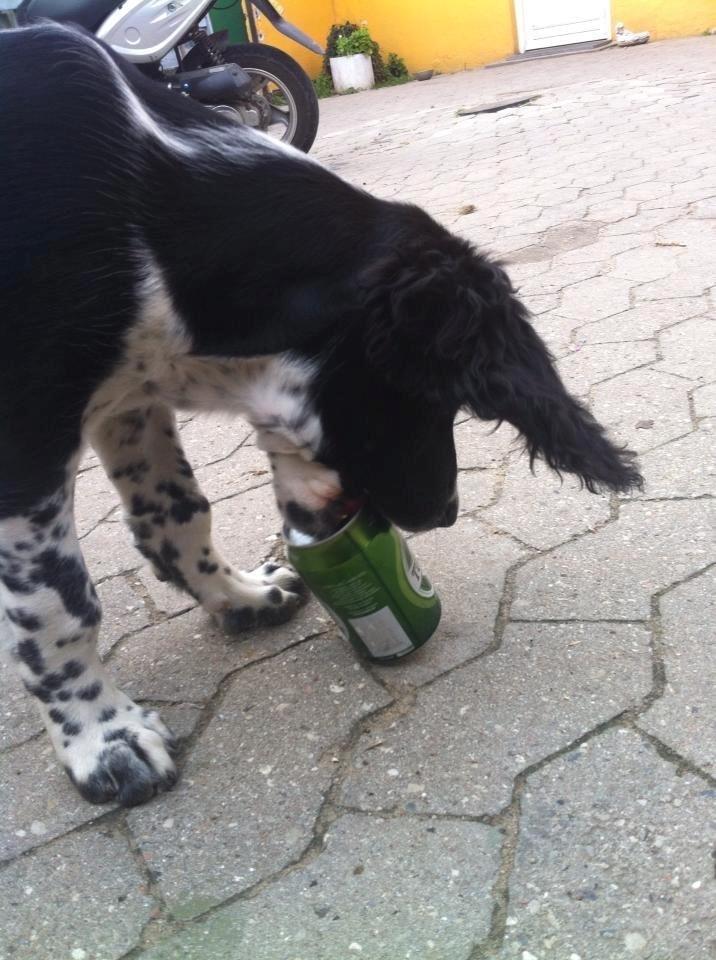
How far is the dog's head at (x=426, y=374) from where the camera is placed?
180 cm

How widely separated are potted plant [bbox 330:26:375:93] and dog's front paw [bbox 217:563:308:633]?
12.6 m

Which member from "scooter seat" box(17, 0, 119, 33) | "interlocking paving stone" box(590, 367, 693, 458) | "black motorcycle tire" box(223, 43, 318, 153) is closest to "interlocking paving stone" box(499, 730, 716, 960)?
"interlocking paving stone" box(590, 367, 693, 458)

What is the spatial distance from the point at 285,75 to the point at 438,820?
647 cm

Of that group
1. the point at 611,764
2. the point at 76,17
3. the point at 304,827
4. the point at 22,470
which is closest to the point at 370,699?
the point at 304,827

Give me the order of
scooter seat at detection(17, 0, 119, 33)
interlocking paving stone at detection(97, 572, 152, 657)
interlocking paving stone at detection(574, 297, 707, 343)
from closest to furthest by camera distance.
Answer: interlocking paving stone at detection(97, 572, 152, 657) < interlocking paving stone at detection(574, 297, 707, 343) < scooter seat at detection(17, 0, 119, 33)

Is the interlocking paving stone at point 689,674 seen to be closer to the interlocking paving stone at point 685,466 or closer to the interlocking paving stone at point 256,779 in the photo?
the interlocking paving stone at point 685,466

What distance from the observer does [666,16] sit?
12164 millimetres

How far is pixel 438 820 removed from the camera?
183 cm

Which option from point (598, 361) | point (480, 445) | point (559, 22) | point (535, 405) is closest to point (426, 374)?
point (535, 405)

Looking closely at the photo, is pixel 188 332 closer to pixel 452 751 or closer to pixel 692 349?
pixel 452 751

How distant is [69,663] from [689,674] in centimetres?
125

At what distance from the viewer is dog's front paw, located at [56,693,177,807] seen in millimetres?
2016

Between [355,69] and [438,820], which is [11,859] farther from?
[355,69]

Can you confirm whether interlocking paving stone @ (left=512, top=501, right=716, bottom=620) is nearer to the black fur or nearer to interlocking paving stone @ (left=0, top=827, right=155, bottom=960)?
the black fur
